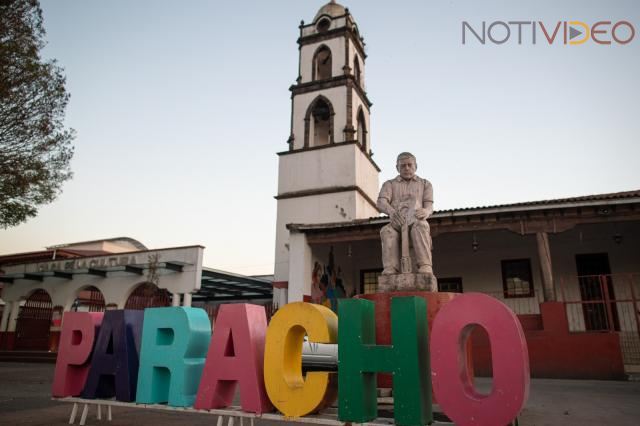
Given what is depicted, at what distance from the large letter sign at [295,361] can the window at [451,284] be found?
12.2 m

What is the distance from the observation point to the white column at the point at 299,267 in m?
14.2

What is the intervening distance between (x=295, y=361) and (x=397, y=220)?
8.30 ft

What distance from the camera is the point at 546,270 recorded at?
11.6 meters

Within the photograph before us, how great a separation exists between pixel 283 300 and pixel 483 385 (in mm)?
8879

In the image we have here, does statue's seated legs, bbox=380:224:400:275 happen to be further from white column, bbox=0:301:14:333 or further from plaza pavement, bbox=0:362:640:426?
white column, bbox=0:301:14:333

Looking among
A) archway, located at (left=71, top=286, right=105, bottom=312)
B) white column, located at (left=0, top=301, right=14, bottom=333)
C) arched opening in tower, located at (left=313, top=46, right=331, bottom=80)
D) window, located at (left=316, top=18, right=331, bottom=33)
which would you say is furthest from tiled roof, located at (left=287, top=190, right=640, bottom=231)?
white column, located at (left=0, top=301, right=14, bottom=333)

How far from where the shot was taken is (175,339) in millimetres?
4668

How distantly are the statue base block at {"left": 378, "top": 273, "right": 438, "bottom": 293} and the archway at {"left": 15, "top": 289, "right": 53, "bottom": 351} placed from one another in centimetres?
1794

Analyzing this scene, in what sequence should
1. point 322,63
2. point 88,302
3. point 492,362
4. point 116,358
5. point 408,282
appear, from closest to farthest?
point 492,362 < point 116,358 < point 408,282 < point 322,63 < point 88,302

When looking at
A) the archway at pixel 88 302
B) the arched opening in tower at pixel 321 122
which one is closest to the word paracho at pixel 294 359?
the arched opening in tower at pixel 321 122

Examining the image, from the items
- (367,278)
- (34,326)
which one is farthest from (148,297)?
(367,278)

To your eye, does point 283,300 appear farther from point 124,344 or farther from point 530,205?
point 124,344

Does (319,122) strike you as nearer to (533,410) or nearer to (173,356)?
(533,410)

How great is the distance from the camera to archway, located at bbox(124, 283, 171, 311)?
16750mm
